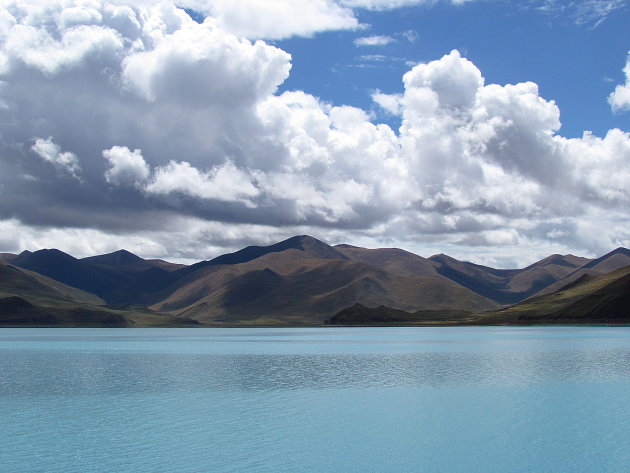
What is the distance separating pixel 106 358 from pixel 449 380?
82220mm

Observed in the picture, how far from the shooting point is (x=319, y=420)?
205 feet

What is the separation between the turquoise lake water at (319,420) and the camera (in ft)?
155

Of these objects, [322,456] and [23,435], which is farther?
[23,435]

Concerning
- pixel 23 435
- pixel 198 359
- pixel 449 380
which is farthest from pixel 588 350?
pixel 23 435

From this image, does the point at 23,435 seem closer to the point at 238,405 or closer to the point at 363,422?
the point at 238,405

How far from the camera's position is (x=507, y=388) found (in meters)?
82.8

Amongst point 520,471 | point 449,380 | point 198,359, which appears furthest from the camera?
point 198,359

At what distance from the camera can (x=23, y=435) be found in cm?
5569

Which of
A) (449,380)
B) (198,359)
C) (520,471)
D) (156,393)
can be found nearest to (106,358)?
(198,359)

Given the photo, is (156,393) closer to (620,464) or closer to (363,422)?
(363,422)

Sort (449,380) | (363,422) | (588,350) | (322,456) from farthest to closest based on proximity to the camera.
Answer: (588,350), (449,380), (363,422), (322,456)

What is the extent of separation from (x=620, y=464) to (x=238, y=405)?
38.5 m

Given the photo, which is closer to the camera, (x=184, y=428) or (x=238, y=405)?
(x=184, y=428)

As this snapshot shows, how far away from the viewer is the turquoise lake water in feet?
155
